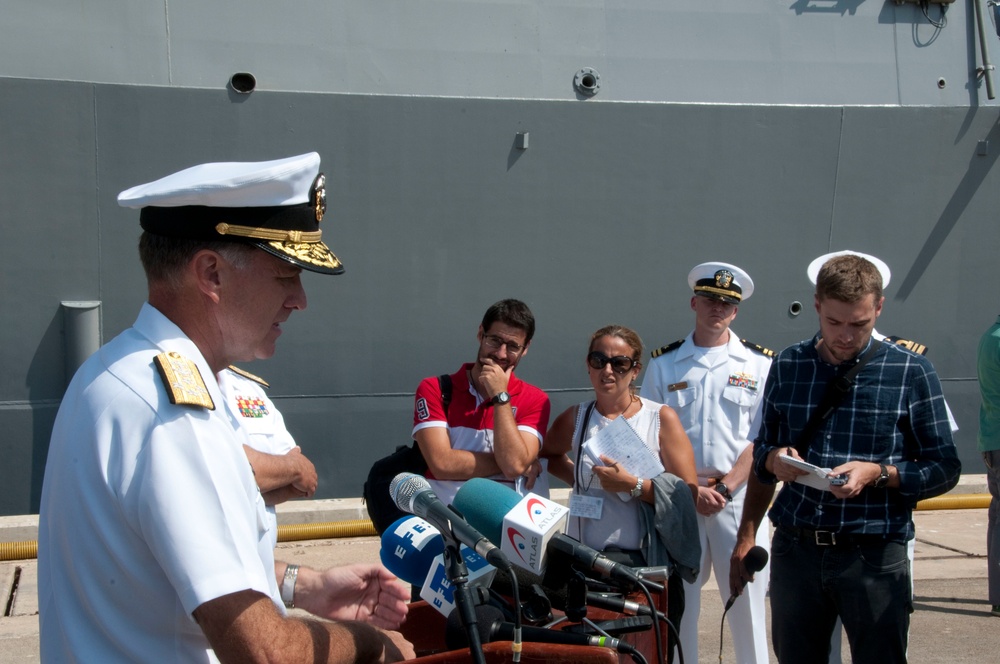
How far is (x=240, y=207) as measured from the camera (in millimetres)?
1531

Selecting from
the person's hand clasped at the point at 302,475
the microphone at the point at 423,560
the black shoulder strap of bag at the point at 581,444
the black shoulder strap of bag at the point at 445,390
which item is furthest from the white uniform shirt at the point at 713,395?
the microphone at the point at 423,560

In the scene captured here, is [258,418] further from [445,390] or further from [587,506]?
[587,506]

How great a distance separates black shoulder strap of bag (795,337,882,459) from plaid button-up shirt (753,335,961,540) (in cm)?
1

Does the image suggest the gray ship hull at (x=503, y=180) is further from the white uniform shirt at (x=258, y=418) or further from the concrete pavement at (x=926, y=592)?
the white uniform shirt at (x=258, y=418)

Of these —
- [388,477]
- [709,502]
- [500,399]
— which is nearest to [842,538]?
[709,502]

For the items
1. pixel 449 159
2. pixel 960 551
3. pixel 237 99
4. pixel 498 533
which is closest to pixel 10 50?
pixel 237 99

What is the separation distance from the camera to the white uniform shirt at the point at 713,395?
4207mm

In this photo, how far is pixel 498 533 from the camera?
190cm

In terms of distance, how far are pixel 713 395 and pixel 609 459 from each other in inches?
37.7

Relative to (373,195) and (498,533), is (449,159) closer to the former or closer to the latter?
(373,195)

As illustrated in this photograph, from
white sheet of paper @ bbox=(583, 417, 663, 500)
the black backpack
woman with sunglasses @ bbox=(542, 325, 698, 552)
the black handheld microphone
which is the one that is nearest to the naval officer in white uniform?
woman with sunglasses @ bbox=(542, 325, 698, 552)

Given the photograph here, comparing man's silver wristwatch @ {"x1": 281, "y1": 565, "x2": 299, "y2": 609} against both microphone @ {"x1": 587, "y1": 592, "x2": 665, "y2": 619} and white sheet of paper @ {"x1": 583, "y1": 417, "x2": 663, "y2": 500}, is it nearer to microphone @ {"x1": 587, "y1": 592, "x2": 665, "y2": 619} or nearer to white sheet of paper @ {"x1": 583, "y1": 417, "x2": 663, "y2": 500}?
microphone @ {"x1": 587, "y1": 592, "x2": 665, "y2": 619}

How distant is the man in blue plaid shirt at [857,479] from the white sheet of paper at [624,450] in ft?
1.61

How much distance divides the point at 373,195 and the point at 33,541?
9.87 ft
